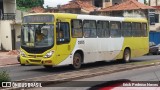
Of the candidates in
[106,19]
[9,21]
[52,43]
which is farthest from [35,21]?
[9,21]

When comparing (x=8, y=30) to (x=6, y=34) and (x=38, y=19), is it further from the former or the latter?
(x=38, y=19)

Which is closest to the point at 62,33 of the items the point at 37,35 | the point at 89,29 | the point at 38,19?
the point at 37,35

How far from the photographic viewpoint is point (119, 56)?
2372cm

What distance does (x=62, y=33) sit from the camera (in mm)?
18516

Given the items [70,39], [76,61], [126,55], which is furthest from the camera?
[126,55]

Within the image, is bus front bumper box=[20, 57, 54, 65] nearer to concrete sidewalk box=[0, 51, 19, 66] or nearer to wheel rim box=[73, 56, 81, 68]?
wheel rim box=[73, 56, 81, 68]

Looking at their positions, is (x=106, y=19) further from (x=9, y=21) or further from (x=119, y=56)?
(x=9, y=21)

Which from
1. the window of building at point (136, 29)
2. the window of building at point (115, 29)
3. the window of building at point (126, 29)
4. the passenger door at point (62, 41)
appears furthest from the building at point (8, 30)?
the passenger door at point (62, 41)

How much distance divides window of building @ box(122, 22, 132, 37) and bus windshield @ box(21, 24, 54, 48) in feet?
22.6

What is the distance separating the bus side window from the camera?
18.3 metres

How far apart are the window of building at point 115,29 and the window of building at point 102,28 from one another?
48 centimetres

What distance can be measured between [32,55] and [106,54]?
5194mm

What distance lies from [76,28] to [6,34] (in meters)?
22.8

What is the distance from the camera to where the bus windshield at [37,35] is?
18.2 metres
